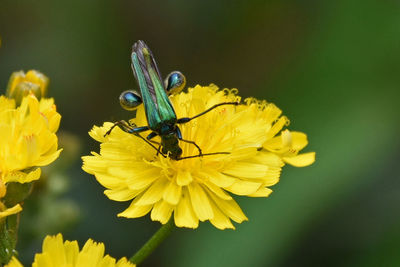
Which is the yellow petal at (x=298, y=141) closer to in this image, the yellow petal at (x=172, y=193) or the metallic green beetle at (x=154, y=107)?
the metallic green beetle at (x=154, y=107)

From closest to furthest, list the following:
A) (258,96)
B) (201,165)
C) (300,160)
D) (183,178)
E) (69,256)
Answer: (69,256), (183,178), (201,165), (300,160), (258,96)

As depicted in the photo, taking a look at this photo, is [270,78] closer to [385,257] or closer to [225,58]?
[225,58]

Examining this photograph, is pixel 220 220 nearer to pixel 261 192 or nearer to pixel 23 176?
pixel 261 192

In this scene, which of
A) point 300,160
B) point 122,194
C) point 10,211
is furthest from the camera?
point 300,160

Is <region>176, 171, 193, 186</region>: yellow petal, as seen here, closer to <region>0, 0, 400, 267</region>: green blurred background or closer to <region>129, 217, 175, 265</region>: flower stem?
<region>129, 217, 175, 265</region>: flower stem

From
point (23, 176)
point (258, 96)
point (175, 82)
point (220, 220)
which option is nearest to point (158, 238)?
point (220, 220)

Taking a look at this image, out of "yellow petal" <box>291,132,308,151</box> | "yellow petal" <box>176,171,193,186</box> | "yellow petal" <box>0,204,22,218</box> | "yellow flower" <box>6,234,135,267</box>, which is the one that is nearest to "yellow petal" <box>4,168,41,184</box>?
"yellow petal" <box>0,204,22,218</box>
